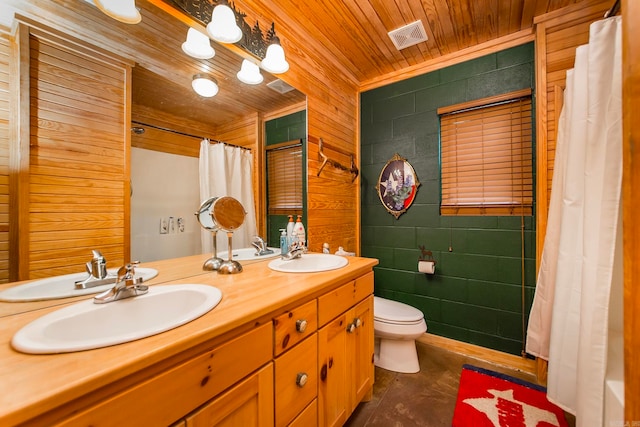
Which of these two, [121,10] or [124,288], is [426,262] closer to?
[124,288]

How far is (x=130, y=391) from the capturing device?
0.51 meters

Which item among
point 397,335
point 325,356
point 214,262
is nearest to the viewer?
point 325,356

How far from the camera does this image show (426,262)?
209 cm

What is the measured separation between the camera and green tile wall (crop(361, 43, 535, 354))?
1862 millimetres

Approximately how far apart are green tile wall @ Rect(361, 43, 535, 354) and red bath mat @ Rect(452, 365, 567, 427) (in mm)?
291

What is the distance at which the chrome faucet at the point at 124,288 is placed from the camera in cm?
78

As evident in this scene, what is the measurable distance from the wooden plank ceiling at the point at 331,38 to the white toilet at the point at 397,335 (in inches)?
63.5

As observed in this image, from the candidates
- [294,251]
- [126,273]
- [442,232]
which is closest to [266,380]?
[126,273]

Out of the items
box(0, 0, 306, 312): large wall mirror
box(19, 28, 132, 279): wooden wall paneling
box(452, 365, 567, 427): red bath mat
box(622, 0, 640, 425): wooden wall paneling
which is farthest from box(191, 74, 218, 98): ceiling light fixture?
box(452, 365, 567, 427): red bath mat

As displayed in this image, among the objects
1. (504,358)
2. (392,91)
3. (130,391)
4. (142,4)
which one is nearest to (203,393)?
(130,391)

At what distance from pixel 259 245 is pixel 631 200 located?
4.77 ft

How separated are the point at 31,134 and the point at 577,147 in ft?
7.40

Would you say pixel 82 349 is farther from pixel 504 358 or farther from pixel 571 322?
pixel 504 358

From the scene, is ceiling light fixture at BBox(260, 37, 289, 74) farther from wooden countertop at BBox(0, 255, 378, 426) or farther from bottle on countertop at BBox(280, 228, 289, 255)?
wooden countertop at BBox(0, 255, 378, 426)
